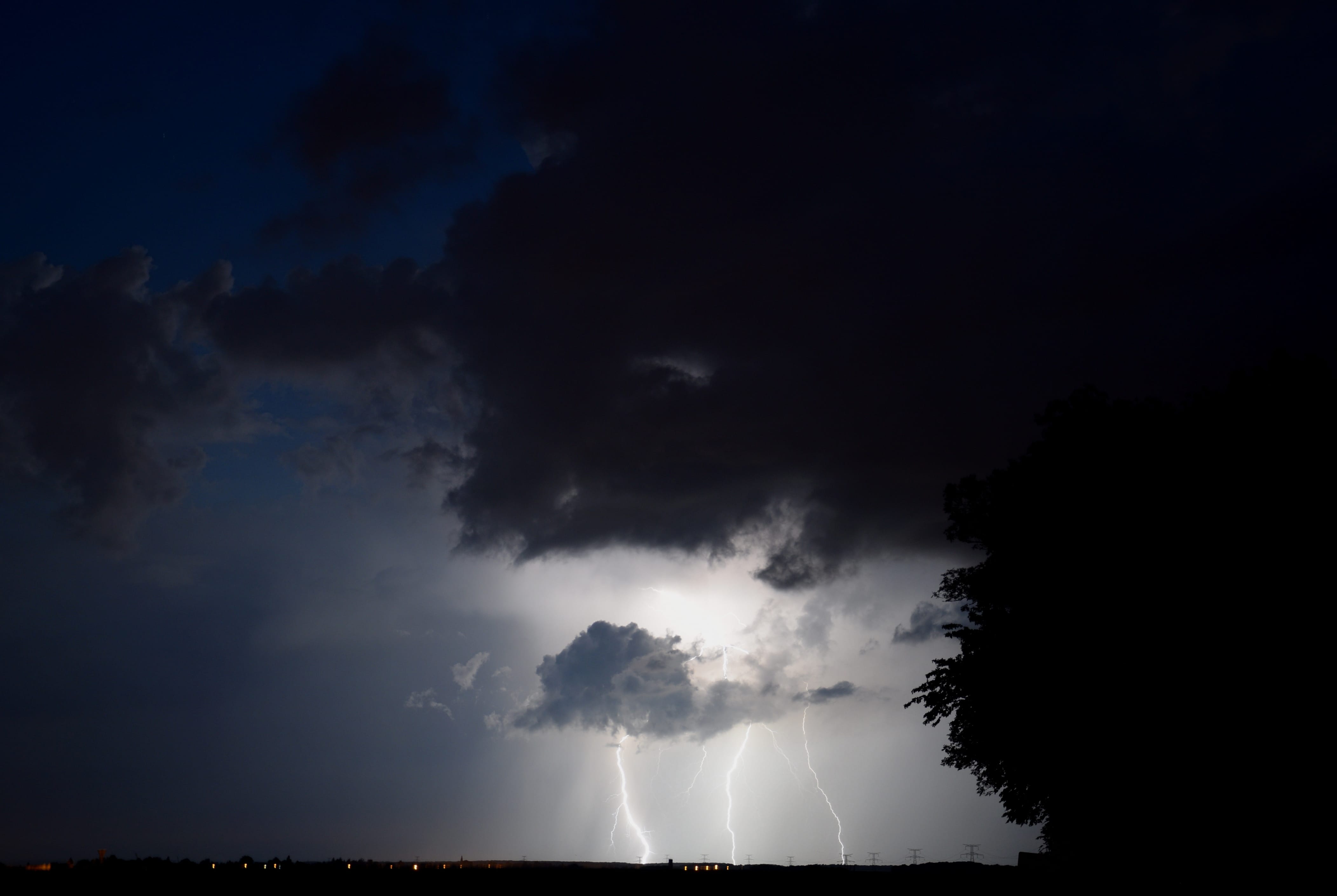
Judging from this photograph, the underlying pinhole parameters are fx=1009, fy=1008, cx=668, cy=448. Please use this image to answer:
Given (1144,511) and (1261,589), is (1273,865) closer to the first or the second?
(1261,589)

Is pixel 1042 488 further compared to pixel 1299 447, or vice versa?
pixel 1042 488

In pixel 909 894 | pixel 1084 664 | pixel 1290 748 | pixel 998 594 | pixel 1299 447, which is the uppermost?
pixel 1299 447

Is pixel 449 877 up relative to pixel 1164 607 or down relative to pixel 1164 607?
down

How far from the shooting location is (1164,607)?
24891 mm

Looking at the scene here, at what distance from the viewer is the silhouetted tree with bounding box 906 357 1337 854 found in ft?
77.1

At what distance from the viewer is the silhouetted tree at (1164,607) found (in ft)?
77.1

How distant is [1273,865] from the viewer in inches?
926

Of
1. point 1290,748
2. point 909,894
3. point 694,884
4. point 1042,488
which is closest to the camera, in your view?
point 1290,748

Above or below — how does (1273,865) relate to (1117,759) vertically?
below

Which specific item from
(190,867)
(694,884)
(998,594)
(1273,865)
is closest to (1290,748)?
(1273,865)

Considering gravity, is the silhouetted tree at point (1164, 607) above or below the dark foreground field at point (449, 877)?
above

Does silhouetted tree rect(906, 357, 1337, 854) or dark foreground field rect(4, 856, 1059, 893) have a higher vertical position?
silhouetted tree rect(906, 357, 1337, 854)

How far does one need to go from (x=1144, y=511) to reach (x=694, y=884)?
1515 centimetres

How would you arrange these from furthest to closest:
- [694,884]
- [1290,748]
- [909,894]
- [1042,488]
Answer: [1042,488], [694,884], [909,894], [1290,748]
